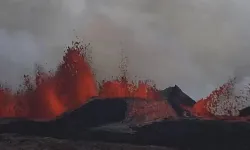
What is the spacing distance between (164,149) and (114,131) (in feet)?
36.4

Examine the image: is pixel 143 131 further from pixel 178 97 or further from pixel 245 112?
pixel 178 97

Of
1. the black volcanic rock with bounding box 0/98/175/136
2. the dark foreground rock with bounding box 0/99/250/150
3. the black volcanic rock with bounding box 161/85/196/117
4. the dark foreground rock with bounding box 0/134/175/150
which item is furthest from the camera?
the black volcanic rock with bounding box 161/85/196/117

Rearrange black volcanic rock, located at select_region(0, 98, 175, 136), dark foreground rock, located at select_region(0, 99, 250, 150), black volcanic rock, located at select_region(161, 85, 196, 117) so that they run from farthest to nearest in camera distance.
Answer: black volcanic rock, located at select_region(161, 85, 196, 117)
black volcanic rock, located at select_region(0, 98, 175, 136)
dark foreground rock, located at select_region(0, 99, 250, 150)

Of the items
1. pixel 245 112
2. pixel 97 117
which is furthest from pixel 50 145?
pixel 245 112

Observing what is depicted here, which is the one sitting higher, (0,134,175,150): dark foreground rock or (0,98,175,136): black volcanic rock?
(0,98,175,136): black volcanic rock

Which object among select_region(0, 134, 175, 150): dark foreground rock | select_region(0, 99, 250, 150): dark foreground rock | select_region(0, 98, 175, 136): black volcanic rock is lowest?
select_region(0, 134, 175, 150): dark foreground rock

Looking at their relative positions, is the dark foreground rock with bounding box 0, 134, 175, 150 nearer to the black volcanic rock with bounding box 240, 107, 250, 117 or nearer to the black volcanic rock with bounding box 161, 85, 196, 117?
the black volcanic rock with bounding box 240, 107, 250, 117

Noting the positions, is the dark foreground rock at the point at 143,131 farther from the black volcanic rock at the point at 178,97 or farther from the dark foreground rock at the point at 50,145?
the black volcanic rock at the point at 178,97

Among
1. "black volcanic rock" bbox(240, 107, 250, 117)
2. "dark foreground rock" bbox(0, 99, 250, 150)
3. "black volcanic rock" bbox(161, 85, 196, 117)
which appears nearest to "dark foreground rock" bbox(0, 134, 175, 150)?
"dark foreground rock" bbox(0, 99, 250, 150)

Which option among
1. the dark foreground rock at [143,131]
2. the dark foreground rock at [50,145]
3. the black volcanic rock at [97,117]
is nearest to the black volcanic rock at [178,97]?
the black volcanic rock at [97,117]

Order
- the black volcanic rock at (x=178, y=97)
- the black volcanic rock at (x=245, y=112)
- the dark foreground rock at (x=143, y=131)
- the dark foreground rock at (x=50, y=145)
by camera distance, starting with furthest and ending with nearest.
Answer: the black volcanic rock at (x=178, y=97) < the black volcanic rock at (x=245, y=112) < the dark foreground rock at (x=143, y=131) < the dark foreground rock at (x=50, y=145)

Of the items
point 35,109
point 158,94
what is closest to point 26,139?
point 35,109

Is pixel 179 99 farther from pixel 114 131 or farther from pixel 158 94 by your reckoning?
pixel 114 131

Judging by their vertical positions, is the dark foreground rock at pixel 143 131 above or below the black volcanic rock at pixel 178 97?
below
